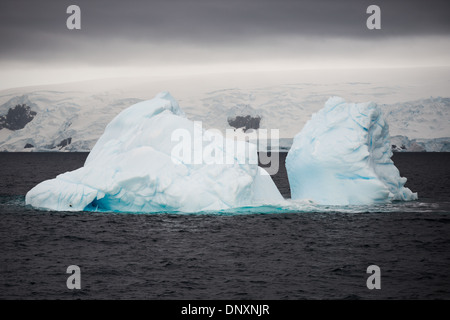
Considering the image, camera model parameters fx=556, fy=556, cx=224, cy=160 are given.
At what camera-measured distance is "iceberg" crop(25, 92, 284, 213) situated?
23625 millimetres

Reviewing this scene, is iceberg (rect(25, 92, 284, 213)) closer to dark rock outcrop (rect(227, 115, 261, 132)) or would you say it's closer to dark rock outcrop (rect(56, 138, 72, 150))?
dark rock outcrop (rect(227, 115, 261, 132))

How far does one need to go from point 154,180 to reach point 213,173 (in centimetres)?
254

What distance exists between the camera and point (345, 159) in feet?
84.1

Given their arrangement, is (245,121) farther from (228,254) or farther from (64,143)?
(228,254)

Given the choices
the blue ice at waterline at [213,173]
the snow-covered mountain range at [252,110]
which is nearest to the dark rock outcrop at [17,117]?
the snow-covered mountain range at [252,110]

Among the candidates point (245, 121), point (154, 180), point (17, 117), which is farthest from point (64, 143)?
point (154, 180)

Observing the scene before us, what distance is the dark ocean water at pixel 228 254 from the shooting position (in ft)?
46.8

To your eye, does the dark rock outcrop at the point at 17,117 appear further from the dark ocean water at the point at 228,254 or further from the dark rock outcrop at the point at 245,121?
the dark ocean water at the point at 228,254

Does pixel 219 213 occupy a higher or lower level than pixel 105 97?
lower

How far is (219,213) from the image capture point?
→ 78.7 feet
